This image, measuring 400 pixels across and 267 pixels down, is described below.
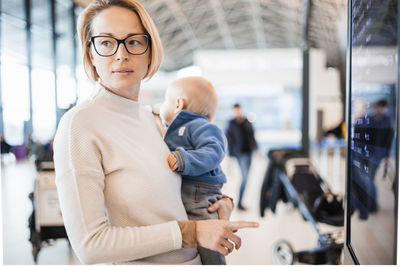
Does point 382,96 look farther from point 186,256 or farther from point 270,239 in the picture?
point 270,239

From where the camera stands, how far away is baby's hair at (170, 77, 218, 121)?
1.29 metres

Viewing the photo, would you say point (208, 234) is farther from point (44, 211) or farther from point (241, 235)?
point (241, 235)

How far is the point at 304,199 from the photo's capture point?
2.72 m

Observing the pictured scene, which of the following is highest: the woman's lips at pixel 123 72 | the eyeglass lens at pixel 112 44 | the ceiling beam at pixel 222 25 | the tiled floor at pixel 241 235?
the ceiling beam at pixel 222 25

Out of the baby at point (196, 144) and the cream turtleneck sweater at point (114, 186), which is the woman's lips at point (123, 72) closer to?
the cream turtleneck sweater at point (114, 186)

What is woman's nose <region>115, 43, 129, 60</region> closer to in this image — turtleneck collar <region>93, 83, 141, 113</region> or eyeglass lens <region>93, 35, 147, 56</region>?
eyeglass lens <region>93, 35, 147, 56</region>

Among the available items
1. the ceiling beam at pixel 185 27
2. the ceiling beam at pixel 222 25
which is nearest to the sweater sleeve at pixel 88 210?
the ceiling beam at pixel 185 27

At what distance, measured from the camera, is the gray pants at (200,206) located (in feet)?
3.66

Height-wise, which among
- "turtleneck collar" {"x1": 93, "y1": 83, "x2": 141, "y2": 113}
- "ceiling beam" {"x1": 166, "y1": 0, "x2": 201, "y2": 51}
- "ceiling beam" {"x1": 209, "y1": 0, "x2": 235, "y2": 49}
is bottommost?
"turtleneck collar" {"x1": 93, "y1": 83, "x2": 141, "y2": 113}

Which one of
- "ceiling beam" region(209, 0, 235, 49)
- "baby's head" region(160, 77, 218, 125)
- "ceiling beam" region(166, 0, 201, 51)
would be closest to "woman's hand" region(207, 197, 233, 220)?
"baby's head" region(160, 77, 218, 125)

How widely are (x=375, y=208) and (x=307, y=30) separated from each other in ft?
11.7

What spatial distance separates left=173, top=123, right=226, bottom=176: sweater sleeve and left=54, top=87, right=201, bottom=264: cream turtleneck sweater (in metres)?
0.06

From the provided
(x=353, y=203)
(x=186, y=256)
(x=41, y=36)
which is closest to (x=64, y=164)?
(x=186, y=256)

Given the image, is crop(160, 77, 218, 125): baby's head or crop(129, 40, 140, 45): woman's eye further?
crop(160, 77, 218, 125): baby's head
